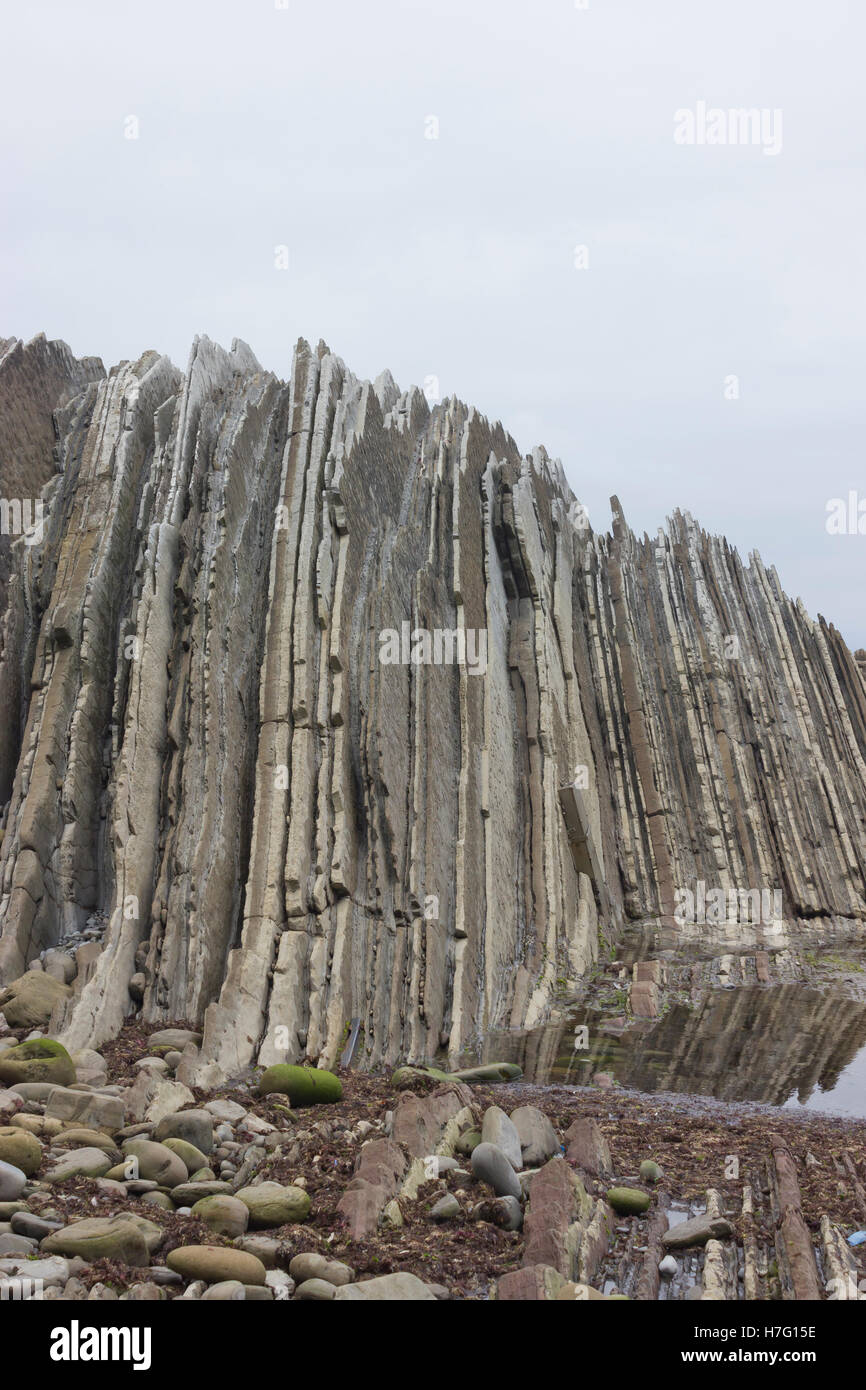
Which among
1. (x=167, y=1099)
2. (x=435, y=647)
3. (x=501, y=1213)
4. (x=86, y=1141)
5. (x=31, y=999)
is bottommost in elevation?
(x=501, y=1213)

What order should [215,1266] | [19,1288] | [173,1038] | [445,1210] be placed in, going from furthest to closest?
[173,1038]
[445,1210]
[215,1266]
[19,1288]

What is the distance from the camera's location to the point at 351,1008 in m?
11.3

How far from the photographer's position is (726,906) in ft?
71.3

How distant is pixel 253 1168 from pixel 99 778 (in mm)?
7842

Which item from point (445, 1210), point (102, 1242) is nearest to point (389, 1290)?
point (445, 1210)

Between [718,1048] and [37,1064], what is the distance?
24.7 ft

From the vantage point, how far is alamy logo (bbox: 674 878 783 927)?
806 inches

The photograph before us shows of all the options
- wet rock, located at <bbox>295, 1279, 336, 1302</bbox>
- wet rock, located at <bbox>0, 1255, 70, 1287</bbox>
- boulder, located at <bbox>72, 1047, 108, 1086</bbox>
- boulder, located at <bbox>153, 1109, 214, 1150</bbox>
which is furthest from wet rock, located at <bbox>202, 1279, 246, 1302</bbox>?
boulder, located at <bbox>72, 1047, 108, 1086</bbox>

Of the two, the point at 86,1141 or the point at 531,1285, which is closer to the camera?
the point at 531,1285

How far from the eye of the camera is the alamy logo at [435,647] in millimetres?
14164

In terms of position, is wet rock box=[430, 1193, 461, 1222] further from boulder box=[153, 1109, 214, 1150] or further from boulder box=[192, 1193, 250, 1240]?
boulder box=[153, 1109, 214, 1150]

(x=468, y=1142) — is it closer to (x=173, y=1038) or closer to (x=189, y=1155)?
(x=189, y=1155)

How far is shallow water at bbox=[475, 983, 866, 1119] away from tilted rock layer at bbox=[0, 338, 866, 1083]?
3.17ft

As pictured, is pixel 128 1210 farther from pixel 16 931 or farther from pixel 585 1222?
pixel 16 931
